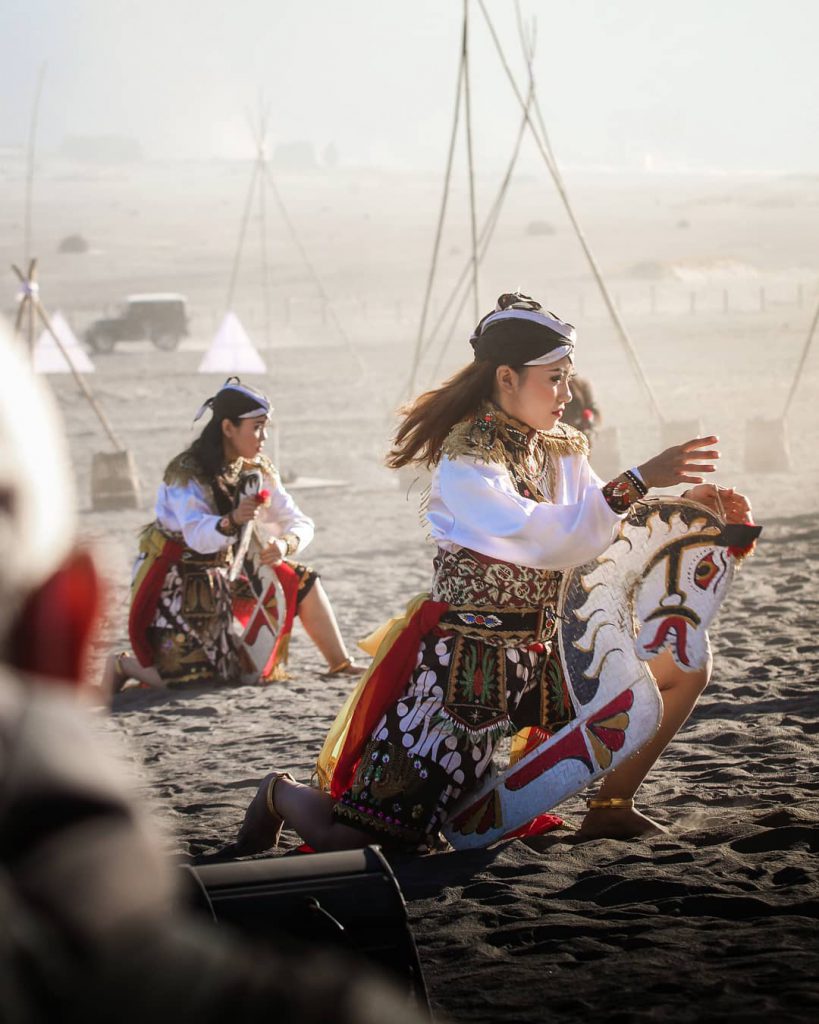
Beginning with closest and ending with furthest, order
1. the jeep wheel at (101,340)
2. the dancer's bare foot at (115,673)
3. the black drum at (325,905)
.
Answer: the black drum at (325,905) < the dancer's bare foot at (115,673) < the jeep wheel at (101,340)

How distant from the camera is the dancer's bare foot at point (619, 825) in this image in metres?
3.62

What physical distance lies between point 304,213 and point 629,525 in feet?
194

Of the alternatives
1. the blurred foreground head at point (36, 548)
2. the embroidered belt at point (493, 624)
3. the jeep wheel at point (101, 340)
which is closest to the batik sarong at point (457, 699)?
the embroidered belt at point (493, 624)

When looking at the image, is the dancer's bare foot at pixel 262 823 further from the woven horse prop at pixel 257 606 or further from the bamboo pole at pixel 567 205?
the bamboo pole at pixel 567 205

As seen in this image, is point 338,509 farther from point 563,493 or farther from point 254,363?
point 563,493

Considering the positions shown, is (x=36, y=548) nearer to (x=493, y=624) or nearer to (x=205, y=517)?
(x=493, y=624)

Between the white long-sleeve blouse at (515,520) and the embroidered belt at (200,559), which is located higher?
the white long-sleeve blouse at (515,520)

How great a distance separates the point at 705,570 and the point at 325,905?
1.67m

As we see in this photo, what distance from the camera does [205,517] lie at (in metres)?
5.82

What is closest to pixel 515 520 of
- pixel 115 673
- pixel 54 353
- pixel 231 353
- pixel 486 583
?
pixel 486 583

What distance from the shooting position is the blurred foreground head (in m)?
0.90

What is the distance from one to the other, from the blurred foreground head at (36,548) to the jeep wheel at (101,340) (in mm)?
27408

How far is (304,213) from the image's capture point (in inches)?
2424

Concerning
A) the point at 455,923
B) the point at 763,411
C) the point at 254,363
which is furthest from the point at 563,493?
the point at 763,411
